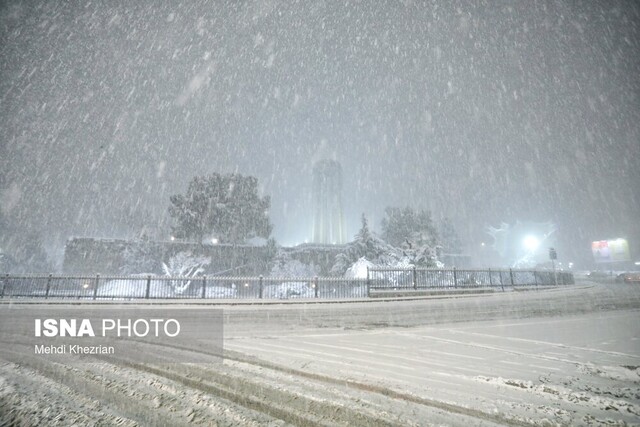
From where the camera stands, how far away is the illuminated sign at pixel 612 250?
59.3m

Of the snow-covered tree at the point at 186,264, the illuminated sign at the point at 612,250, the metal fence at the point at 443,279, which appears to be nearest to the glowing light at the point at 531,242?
the illuminated sign at the point at 612,250

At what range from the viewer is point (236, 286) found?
18.5m

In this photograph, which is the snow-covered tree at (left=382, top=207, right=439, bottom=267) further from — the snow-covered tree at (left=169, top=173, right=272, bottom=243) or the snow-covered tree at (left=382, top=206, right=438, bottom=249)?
the snow-covered tree at (left=169, top=173, right=272, bottom=243)

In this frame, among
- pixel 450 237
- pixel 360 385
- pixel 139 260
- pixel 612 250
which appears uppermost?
pixel 450 237

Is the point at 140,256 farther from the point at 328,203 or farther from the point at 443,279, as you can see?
the point at 328,203

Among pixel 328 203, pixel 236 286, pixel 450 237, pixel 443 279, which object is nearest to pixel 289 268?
pixel 236 286

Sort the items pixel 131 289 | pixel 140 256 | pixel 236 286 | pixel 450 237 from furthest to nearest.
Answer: pixel 450 237 < pixel 140 256 < pixel 236 286 < pixel 131 289

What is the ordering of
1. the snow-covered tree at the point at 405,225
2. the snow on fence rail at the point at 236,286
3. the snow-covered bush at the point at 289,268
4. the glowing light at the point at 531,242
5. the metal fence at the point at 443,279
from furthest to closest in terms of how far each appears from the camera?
the snow-covered tree at the point at 405,225 → the glowing light at the point at 531,242 → the snow-covered bush at the point at 289,268 → the metal fence at the point at 443,279 → the snow on fence rail at the point at 236,286

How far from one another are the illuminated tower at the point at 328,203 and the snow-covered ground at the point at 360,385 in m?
127

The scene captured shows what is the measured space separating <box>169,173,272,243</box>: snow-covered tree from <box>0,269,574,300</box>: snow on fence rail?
18221 mm

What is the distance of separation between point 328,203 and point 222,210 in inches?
4316

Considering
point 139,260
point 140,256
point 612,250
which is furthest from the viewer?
point 612,250

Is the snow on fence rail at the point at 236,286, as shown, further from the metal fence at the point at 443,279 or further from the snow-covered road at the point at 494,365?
the snow-covered road at the point at 494,365

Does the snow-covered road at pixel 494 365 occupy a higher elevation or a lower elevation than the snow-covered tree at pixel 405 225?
lower
